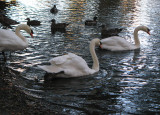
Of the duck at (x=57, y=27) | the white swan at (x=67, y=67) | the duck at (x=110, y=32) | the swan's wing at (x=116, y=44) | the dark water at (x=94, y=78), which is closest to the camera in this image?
the dark water at (x=94, y=78)

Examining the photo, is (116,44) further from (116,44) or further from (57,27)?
(57,27)

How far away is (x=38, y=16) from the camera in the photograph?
1852 cm

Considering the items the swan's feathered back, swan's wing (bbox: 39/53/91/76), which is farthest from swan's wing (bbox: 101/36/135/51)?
swan's wing (bbox: 39/53/91/76)

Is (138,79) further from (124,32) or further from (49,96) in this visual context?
(124,32)

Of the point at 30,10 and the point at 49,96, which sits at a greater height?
the point at 30,10

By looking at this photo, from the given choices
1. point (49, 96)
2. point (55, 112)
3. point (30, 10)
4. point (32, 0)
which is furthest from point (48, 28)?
point (32, 0)

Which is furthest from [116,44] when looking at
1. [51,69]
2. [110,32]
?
[51,69]

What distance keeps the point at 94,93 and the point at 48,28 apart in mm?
8862

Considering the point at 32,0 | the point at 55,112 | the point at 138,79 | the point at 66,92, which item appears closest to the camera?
the point at 55,112

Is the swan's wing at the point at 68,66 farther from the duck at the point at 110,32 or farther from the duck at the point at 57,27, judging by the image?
the duck at the point at 57,27

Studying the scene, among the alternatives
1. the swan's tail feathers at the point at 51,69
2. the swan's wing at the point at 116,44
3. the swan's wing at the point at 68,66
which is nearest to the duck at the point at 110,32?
the swan's wing at the point at 116,44

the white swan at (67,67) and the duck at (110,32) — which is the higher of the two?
the duck at (110,32)

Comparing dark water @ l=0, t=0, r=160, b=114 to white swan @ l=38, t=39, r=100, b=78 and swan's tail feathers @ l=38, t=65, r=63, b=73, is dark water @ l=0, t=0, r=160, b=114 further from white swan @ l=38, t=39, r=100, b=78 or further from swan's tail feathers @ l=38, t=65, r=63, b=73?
swan's tail feathers @ l=38, t=65, r=63, b=73

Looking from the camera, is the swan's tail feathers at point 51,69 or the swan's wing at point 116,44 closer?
the swan's tail feathers at point 51,69
